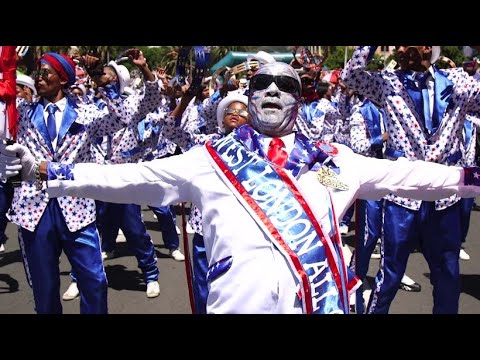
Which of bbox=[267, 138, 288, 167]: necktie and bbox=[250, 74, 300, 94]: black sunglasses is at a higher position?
bbox=[250, 74, 300, 94]: black sunglasses

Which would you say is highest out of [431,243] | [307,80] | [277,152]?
[307,80]

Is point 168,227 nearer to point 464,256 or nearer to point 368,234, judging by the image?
point 368,234

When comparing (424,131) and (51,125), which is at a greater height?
(51,125)

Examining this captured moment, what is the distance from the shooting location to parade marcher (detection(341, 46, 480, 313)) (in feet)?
13.1

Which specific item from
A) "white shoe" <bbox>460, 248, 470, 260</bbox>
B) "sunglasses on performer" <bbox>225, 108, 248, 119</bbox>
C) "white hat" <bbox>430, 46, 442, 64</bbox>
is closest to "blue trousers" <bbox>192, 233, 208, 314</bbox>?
"sunglasses on performer" <bbox>225, 108, 248, 119</bbox>

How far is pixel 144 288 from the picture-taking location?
19.8ft

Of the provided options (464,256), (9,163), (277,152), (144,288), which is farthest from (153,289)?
(464,256)

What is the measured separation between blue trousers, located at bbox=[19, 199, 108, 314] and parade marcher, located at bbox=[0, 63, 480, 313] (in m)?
1.48

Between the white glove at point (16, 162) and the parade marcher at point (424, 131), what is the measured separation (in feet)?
7.62

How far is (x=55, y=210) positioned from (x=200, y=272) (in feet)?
3.49

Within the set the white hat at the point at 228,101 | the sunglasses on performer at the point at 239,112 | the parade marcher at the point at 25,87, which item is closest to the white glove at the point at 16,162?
the sunglasses on performer at the point at 239,112

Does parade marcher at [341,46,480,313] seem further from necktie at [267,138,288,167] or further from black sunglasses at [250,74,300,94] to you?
necktie at [267,138,288,167]

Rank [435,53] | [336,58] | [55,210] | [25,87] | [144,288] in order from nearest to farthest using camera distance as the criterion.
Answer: [55,210] < [435,53] < [144,288] < [25,87] < [336,58]
